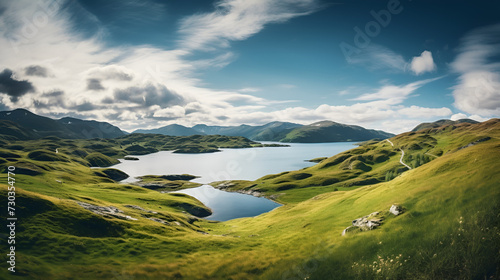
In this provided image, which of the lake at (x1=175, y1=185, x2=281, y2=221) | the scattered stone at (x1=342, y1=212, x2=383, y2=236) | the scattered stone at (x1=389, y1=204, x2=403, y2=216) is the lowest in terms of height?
the lake at (x1=175, y1=185, x2=281, y2=221)

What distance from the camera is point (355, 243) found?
3419 centimetres

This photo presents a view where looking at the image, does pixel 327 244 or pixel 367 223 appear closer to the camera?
pixel 367 223

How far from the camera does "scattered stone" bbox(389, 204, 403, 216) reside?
35656 mm

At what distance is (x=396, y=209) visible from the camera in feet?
119

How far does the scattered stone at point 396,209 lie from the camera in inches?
1404

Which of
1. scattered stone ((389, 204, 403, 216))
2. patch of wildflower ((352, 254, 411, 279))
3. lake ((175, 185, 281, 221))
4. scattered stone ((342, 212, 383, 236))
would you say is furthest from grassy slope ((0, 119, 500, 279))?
lake ((175, 185, 281, 221))

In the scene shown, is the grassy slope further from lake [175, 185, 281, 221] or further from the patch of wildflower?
lake [175, 185, 281, 221]

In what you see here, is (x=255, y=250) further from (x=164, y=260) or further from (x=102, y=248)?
(x=102, y=248)

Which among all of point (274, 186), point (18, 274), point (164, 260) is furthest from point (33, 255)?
point (274, 186)

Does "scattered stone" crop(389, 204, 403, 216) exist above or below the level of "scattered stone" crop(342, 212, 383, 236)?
above

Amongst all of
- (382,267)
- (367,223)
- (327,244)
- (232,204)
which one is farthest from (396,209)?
(232,204)

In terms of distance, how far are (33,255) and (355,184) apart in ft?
534

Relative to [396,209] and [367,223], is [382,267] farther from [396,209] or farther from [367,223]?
[396,209]

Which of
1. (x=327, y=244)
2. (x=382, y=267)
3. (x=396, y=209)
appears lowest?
(x=382, y=267)
